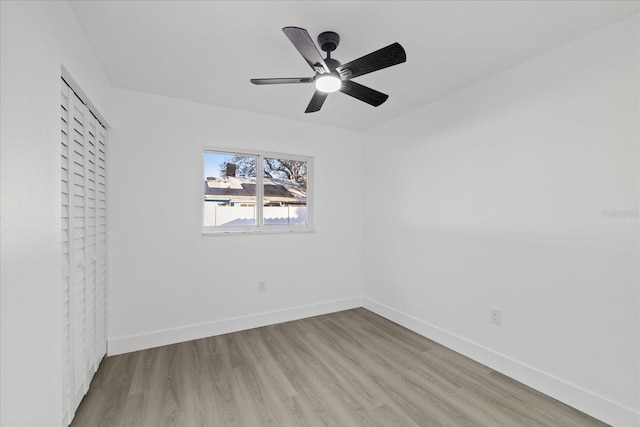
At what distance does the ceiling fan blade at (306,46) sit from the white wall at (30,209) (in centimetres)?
107

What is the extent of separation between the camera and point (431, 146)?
3.00m

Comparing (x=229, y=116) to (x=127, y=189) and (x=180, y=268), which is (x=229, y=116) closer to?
(x=127, y=189)

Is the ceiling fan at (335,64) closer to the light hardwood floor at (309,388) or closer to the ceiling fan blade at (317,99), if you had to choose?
the ceiling fan blade at (317,99)

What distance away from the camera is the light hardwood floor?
71.6 inches

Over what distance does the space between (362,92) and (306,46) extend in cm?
63

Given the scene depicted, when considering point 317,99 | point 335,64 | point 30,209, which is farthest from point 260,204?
point 30,209

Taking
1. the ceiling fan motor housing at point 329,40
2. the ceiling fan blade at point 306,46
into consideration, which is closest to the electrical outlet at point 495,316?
the ceiling fan blade at point 306,46

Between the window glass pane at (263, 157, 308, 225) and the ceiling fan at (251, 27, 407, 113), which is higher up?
the ceiling fan at (251, 27, 407, 113)

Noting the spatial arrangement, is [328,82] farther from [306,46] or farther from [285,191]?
[285,191]

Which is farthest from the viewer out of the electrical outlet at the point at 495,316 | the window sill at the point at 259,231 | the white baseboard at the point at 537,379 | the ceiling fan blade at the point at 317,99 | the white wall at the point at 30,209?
the window sill at the point at 259,231

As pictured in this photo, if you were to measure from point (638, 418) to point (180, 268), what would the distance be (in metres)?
3.47

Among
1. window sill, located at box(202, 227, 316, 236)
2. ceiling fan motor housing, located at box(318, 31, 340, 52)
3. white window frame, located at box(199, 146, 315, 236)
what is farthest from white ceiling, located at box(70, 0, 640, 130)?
window sill, located at box(202, 227, 316, 236)

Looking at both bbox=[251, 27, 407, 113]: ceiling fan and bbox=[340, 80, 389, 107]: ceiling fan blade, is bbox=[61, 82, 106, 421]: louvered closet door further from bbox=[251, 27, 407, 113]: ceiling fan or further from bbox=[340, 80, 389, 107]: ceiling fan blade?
bbox=[340, 80, 389, 107]: ceiling fan blade

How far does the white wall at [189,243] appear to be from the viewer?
266 cm
